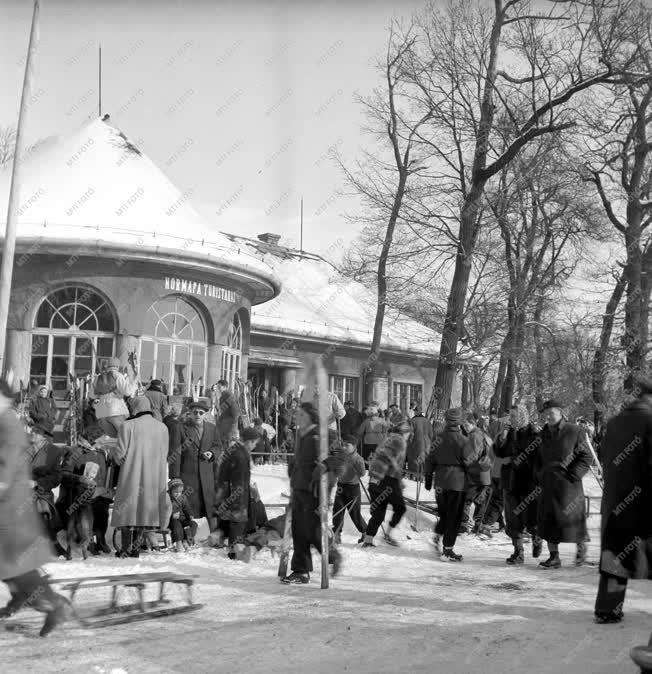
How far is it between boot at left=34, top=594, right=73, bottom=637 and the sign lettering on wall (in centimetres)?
1469

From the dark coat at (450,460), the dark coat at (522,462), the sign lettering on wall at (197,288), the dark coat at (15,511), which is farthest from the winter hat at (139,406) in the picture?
the sign lettering on wall at (197,288)

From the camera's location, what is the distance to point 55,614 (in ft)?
18.9

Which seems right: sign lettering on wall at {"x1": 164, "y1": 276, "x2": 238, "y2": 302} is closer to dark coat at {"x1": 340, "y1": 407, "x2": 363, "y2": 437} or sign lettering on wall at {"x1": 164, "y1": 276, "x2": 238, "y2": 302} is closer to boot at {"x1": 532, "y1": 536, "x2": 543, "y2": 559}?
dark coat at {"x1": 340, "y1": 407, "x2": 363, "y2": 437}

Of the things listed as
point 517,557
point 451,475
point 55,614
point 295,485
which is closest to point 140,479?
point 295,485

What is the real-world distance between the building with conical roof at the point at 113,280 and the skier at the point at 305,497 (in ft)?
38.2

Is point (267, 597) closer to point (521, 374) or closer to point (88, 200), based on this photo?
point (88, 200)

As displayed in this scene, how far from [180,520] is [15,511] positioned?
186 inches

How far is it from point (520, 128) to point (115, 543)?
12767 mm

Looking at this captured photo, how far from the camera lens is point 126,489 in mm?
9289

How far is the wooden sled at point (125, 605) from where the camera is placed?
629 centimetres

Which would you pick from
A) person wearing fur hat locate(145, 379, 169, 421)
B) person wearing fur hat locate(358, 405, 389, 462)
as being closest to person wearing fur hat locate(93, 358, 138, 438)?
person wearing fur hat locate(145, 379, 169, 421)

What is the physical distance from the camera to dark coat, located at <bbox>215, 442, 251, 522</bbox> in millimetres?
9680

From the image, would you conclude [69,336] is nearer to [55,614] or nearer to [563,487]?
[563,487]

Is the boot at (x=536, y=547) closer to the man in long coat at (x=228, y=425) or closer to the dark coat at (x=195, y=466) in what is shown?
the man in long coat at (x=228, y=425)
